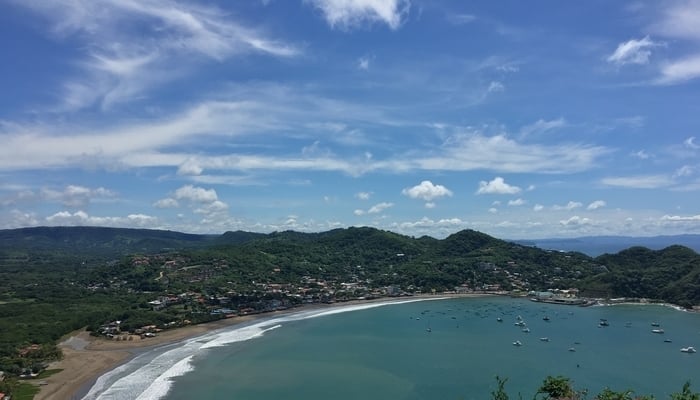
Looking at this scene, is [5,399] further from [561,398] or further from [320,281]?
[320,281]

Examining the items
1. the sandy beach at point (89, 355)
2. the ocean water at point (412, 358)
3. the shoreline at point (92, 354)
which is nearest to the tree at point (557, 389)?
the ocean water at point (412, 358)

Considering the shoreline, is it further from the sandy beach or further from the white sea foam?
the white sea foam

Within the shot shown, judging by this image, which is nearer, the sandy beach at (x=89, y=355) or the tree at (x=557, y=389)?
the tree at (x=557, y=389)

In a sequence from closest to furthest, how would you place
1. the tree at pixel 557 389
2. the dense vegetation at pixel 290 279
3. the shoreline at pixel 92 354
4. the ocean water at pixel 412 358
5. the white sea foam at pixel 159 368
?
the tree at pixel 557 389 < the white sea foam at pixel 159 368 < the ocean water at pixel 412 358 < the shoreline at pixel 92 354 < the dense vegetation at pixel 290 279

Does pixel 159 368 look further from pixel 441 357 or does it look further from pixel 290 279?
pixel 290 279

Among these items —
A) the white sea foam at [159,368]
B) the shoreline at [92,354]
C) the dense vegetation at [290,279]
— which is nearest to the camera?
the white sea foam at [159,368]

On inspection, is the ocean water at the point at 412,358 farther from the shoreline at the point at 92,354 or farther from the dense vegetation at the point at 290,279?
the dense vegetation at the point at 290,279

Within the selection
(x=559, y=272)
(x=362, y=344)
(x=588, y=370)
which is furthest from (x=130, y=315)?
(x=559, y=272)
